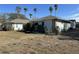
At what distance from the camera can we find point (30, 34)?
5025 centimetres

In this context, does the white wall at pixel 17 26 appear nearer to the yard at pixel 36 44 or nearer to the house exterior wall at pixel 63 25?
the yard at pixel 36 44

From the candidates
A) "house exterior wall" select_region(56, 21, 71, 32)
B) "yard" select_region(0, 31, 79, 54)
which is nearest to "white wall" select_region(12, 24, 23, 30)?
"yard" select_region(0, 31, 79, 54)

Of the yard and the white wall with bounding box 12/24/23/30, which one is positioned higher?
the white wall with bounding box 12/24/23/30

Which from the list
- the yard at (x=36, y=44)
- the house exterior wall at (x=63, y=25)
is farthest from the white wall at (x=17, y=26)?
the house exterior wall at (x=63, y=25)

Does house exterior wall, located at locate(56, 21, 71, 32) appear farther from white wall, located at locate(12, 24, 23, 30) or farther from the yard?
white wall, located at locate(12, 24, 23, 30)

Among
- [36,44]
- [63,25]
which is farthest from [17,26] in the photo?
[63,25]

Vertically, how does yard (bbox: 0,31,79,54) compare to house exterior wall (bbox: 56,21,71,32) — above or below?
below

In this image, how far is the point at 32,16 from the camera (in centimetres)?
5025

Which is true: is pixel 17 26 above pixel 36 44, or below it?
above

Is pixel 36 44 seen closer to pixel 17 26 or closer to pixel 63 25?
pixel 17 26
